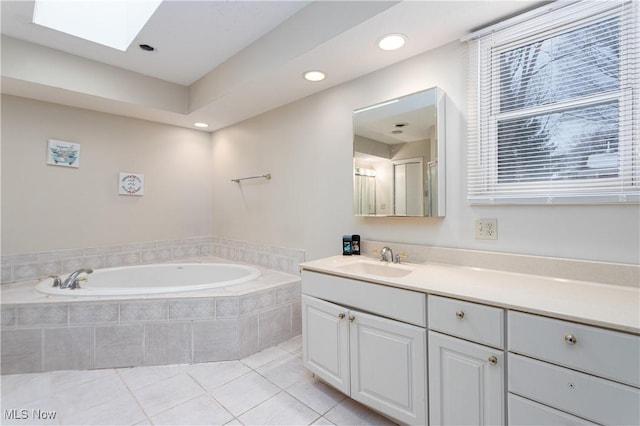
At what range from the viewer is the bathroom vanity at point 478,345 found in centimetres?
98

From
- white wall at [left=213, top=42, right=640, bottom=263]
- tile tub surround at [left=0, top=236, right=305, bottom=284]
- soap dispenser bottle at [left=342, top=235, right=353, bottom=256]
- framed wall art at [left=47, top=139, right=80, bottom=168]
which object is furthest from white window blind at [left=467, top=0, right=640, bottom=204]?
framed wall art at [left=47, top=139, right=80, bottom=168]

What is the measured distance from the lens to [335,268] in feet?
5.97

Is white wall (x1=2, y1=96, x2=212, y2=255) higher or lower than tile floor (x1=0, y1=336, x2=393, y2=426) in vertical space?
higher

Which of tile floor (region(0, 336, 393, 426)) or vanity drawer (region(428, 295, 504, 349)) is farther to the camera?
tile floor (region(0, 336, 393, 426))

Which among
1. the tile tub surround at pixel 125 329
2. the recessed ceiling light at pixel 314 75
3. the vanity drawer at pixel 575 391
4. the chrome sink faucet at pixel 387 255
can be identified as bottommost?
the tile tub surround at pixel 125 329

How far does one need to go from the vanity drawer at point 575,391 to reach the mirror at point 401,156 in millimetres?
945

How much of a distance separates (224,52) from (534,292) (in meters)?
2.63

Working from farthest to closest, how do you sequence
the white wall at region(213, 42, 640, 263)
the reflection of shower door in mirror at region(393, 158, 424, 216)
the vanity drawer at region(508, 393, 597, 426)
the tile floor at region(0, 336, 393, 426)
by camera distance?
the reflection of shower door in mirror at region(393, 158, 424, 216)
the tile floor at region(0, 336, 393, 426)
the white wall at region(213, 42, 640, 263)
the vanity drawer at region(508, 393, 597, 426)

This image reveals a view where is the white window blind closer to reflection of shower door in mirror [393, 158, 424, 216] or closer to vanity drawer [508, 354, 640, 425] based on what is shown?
reflection of shower door in mirror [393, 158, 424, 216]

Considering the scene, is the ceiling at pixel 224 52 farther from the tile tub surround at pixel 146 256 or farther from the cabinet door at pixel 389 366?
the cabinet door at pixel 389 366

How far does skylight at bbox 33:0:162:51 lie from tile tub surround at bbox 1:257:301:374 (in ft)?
6.42

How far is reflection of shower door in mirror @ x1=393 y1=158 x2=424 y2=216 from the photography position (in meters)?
1.95

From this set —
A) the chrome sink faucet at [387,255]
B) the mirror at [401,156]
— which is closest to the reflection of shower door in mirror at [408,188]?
the mirror at [401,156]

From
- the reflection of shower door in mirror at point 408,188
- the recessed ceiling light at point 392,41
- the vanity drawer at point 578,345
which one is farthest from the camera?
the reflection of shower door in mirror at point 408,188
